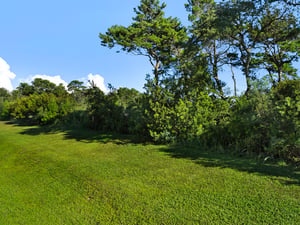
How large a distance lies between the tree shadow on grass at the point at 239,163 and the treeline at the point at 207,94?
1.80 ft

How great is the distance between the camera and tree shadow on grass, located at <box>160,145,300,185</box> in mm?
3266

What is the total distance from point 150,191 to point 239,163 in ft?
7.58

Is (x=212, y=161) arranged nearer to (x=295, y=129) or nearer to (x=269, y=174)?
(x=269, y=174)

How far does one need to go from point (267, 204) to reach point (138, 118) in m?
5.24

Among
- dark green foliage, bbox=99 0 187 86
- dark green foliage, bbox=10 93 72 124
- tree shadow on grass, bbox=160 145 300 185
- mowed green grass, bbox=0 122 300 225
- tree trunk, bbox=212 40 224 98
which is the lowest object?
mowed green grass, bbox=0 122 300 225

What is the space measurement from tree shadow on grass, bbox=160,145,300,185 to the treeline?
0.55m

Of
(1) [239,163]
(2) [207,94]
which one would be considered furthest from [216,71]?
(1) [239,163]

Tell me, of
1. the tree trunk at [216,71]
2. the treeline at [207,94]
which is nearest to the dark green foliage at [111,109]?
the treeline at [207,94]

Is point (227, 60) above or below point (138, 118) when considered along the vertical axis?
above

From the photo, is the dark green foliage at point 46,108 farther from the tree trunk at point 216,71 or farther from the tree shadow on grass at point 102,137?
the tree trunk at point 216,71

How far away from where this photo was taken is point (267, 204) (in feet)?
7.80

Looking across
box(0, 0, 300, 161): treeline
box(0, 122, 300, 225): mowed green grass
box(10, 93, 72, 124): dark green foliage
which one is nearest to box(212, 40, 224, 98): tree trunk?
box(0, 0, 300, 161): treeline

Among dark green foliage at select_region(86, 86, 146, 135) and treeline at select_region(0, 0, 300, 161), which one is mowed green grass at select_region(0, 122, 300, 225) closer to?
treeline at select_region(0, 0, 300, 161)

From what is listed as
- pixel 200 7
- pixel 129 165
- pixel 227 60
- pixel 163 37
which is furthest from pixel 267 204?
pixel 200 7
